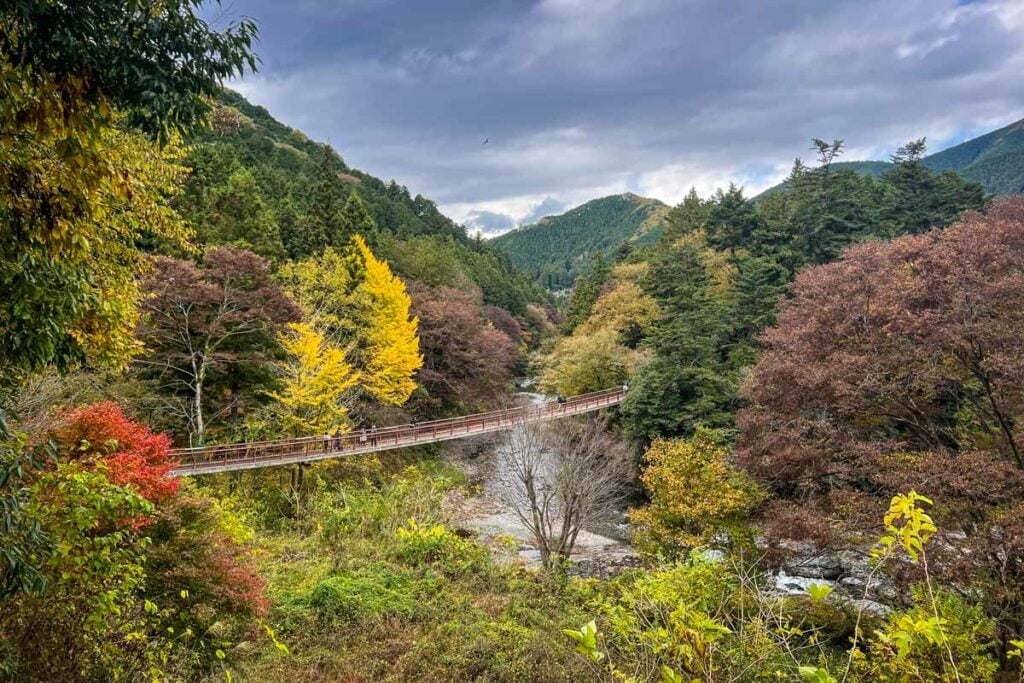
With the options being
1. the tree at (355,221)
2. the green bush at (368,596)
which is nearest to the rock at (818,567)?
the green bush at (368,596)

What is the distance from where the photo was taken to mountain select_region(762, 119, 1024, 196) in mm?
76125

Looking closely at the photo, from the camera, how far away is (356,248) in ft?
70.9

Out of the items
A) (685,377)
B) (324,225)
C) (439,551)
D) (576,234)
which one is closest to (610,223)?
(576,234)

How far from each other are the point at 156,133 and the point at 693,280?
2477 cm

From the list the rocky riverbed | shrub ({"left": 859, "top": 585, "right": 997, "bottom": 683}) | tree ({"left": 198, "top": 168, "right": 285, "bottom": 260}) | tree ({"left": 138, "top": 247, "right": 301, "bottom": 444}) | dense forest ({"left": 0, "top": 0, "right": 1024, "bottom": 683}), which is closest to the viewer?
dense forest ({"left": 0, "top": 0, "right": 1024, "bottom": 683})

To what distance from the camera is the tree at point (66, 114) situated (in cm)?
281

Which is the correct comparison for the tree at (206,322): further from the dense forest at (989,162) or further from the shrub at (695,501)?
the dense forest at (989,162)

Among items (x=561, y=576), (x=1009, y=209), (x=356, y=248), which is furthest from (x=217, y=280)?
(x=1009, y=209)

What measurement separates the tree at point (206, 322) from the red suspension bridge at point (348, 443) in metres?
0.86

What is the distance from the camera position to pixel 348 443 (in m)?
16.1

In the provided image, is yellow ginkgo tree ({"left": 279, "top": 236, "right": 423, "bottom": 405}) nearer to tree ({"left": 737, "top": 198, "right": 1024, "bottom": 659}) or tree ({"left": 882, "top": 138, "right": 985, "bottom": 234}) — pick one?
tree ({"left": 737, "top": 198, "right": 1024, "bottom": 659})

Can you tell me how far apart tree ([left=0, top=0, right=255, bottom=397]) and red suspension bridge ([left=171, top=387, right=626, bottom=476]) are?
32.5 feet

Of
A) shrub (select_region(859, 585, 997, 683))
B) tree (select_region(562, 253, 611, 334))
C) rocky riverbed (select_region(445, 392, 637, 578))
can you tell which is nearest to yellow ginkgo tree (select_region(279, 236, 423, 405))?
rocky riverbed (select_region(445, 392, 637, 578))

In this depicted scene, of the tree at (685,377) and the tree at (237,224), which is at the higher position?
the tree at (237,224)
